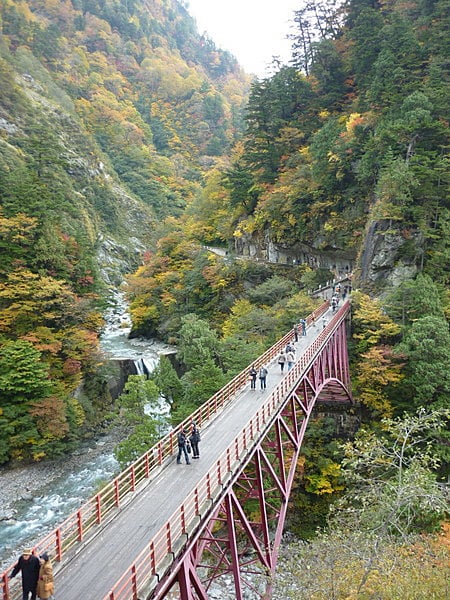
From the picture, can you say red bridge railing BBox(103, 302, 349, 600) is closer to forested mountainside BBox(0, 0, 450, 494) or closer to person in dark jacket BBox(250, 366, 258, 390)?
person in dark jacket BBox(250, 366, 258, 390)

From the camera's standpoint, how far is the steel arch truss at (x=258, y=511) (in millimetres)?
9625

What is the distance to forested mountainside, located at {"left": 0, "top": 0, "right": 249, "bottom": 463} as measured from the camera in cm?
2847

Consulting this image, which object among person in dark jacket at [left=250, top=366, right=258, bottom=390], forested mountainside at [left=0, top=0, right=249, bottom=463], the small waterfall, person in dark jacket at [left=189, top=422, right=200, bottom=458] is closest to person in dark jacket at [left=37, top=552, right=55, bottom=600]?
person in dark jacket at [left=189, top=422, right=200, bottom=458]

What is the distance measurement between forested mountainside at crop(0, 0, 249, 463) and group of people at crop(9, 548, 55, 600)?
70.4 ft

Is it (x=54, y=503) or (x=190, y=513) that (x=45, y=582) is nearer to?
(x=190, y=513)

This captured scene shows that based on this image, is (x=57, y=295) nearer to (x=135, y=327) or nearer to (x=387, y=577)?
(x=135, y=327)

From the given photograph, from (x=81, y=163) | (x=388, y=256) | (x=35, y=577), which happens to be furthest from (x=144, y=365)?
(x=81, y=163)

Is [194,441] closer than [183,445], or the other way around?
[183,445]

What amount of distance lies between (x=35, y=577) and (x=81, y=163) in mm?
74639

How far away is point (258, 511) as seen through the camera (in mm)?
22188

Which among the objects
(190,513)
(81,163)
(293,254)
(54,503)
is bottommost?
(54,503)

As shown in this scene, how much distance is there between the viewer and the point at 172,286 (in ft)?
152

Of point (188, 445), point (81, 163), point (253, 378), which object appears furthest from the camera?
point (81, 163)

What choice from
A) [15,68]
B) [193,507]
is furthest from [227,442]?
[15,68]
